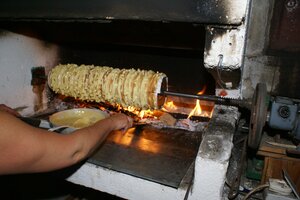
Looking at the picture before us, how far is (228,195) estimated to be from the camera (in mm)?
2355

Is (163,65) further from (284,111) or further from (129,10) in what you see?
(284,111)

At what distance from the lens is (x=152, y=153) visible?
2.74 metres

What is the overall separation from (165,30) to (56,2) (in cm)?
150

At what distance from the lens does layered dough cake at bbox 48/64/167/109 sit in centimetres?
315

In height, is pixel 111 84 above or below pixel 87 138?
above

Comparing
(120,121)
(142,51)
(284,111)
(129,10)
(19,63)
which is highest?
(129,10)

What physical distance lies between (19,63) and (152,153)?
2349 millimetres

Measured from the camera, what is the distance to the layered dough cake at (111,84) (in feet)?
10.3

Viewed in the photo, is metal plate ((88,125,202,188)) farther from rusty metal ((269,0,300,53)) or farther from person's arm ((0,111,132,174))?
rusty metal ((269,0,300,53))

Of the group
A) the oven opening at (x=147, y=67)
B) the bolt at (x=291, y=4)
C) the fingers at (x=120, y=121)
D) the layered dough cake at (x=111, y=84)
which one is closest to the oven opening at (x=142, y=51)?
the oven opening at (x=147, y=67)

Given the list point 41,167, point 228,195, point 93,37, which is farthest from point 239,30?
point 93,37

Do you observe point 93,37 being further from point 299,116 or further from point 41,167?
point 299,116

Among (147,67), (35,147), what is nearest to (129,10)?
(35,147)

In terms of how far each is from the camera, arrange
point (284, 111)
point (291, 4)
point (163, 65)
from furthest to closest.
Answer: point (163, 65), point (291, 4), point (284, 111)
